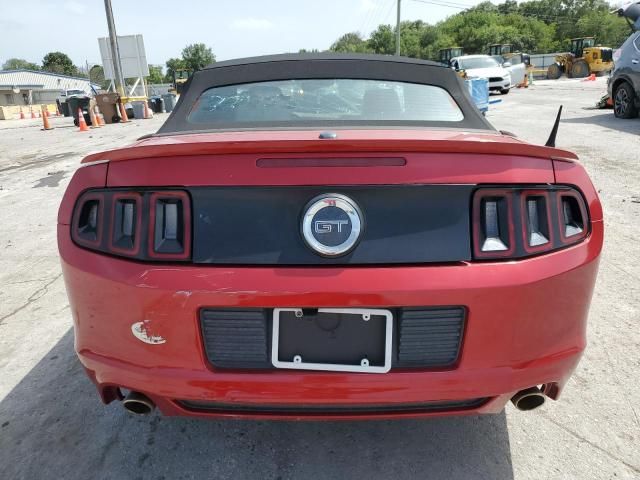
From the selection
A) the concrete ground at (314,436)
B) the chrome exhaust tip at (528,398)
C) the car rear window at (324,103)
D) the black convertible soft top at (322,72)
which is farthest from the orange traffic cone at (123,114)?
the chrome exhaust tip at (528,398)

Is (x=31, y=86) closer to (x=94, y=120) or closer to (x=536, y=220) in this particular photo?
(x=94, y=120)

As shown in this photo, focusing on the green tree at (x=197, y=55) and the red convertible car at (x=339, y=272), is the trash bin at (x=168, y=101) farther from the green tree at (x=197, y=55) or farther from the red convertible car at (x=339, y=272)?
the green tree at (x=197, y=55)

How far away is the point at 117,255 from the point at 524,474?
5.55ft

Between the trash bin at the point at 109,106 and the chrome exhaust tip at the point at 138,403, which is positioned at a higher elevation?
the trash bin at the point at 109,106

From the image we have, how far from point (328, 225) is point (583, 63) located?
4233cm

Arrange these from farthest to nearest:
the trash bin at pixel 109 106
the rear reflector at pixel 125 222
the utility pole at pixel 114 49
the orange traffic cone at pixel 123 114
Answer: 1. the utility pole at pixel 114 49
2. the orange traffic cone at pixel 123 114
3. the trash bin at pixel 109 106
4. the rear reflector at pixel 125 222

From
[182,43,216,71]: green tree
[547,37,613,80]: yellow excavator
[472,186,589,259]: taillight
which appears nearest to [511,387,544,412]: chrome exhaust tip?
[472,186,589,259]: taillight

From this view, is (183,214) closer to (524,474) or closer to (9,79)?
(524,474)

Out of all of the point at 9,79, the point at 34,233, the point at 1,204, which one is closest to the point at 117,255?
the point at 34,233

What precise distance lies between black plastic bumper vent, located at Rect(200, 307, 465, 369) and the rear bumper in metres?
0.03

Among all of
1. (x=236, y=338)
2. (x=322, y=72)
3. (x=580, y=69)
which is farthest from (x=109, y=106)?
(x=580, y=69)

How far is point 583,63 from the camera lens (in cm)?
3625

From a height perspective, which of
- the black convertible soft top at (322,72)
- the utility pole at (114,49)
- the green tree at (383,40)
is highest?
the green tree at (383,40)

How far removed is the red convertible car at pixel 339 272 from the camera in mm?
1446
